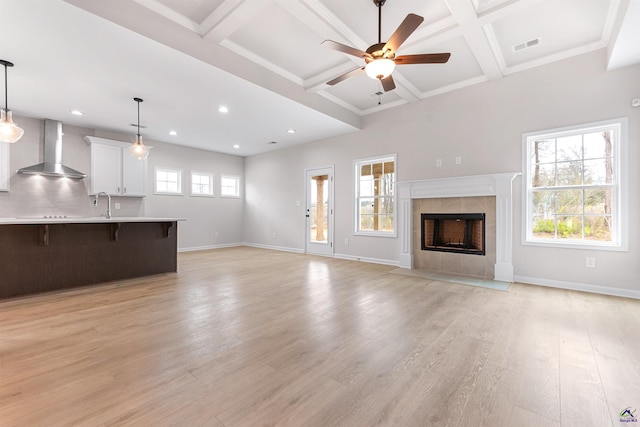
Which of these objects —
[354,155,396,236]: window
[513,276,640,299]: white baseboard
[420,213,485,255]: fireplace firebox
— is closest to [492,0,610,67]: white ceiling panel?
[420,213,485,255]: fireplace firebox

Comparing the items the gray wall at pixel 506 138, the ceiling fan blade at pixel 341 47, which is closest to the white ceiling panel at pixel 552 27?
the gray wall at pixel 506 138

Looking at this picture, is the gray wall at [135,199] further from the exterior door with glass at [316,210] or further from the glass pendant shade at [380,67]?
the glass pendant shade at [380,67]

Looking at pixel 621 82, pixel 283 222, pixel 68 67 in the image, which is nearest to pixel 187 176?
pixel 283 222

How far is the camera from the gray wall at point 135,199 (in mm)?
5207

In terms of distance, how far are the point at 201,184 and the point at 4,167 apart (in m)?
3.67

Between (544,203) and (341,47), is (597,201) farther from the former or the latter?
(341,47)

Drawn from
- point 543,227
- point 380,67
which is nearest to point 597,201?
point 543,227

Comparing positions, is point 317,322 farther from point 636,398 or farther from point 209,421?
point 636,398

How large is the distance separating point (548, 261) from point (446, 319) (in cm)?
239

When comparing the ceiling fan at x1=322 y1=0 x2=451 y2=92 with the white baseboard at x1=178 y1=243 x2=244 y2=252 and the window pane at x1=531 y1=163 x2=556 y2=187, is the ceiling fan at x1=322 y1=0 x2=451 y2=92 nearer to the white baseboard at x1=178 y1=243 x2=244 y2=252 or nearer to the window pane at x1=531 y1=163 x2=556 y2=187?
the window pane at x1=531 y1=163 x2=556 y2=187

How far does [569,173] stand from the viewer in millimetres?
3916

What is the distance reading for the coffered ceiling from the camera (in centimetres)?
277

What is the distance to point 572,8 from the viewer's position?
2.96m

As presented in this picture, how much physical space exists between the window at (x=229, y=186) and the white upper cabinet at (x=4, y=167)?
422cm
